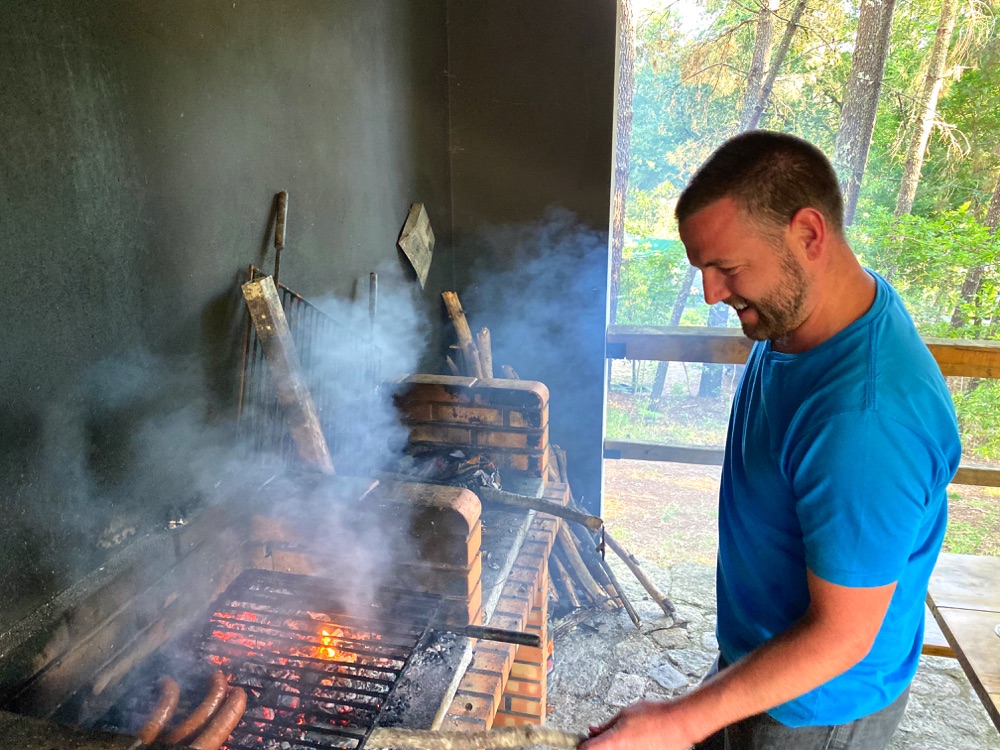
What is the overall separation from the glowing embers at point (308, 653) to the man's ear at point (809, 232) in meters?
1.56

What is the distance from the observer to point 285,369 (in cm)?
240

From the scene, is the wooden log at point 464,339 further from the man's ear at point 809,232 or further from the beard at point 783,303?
the man's ear at point 809,232

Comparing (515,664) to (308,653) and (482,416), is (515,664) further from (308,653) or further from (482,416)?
(308,653)

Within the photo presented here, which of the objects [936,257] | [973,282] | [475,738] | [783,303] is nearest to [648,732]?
[475,738]

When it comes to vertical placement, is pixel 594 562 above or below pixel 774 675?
below

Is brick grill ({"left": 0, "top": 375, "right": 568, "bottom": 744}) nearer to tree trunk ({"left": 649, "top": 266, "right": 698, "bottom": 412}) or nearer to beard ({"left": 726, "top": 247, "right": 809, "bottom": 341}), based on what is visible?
beard ({"left": 726, "top": 247, "right": 809, "bottom": 341})

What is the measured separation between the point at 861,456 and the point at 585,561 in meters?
3.60

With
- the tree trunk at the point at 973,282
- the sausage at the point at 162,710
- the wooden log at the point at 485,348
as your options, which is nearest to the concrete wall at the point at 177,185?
the sausage at the point at 162,710

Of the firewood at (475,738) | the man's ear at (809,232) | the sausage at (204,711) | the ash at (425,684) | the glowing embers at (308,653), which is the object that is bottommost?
the ash at (425,684)

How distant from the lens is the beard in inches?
53.5

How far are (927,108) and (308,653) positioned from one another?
11355mm

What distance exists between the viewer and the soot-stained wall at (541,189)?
13.2 ft

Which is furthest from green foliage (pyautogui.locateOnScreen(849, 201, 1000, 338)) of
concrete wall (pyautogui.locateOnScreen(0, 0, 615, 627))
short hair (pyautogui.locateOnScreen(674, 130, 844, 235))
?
short hair (pyautogui.locateOnScreen(674, 130, 844, 235))

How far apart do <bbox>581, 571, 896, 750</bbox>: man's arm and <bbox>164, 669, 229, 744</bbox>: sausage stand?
0.97 metres
